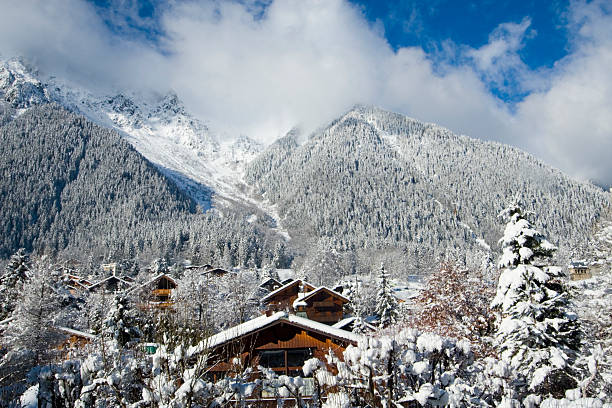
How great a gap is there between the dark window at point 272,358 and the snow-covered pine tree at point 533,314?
10040 mm

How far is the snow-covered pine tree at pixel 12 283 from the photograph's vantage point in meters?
40.0

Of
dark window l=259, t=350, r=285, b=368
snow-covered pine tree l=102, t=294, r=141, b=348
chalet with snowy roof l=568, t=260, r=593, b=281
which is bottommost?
dark window l=259, t=350, r=285, b=368

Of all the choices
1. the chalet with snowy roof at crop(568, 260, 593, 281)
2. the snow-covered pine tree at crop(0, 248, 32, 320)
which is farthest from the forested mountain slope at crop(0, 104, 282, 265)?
the chalet with snowy roof at crop(568, 260, 593, 281)

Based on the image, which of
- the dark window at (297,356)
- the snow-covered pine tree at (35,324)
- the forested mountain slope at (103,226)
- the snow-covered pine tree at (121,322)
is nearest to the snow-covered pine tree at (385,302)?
the dark window at (297,356)

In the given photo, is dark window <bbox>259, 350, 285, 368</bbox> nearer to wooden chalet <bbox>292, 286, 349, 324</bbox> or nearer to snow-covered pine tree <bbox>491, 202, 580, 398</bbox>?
snow-covered pine tree <bbox>491, 202, 580, 398</bbox>

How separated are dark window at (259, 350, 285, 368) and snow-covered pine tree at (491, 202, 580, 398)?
32.9 ft

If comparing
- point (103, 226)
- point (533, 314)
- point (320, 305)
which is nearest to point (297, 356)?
point (533, 314)

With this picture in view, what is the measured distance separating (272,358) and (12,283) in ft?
116

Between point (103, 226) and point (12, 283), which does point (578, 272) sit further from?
point (103, 226)

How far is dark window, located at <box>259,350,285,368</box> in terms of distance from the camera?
2081 cm

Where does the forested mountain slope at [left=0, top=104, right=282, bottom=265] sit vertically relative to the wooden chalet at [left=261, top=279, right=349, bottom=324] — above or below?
above

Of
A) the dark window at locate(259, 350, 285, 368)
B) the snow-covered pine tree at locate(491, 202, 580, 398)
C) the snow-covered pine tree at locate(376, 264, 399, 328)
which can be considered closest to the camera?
the snow-covered pine tree at locate(491, 202, 580, 398)

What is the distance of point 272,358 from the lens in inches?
824

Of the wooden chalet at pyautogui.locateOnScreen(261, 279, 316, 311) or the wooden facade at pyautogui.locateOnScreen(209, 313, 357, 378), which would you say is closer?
the wooden facade at pyautogui.locateOnScreen(209, 313, 357, 378)
